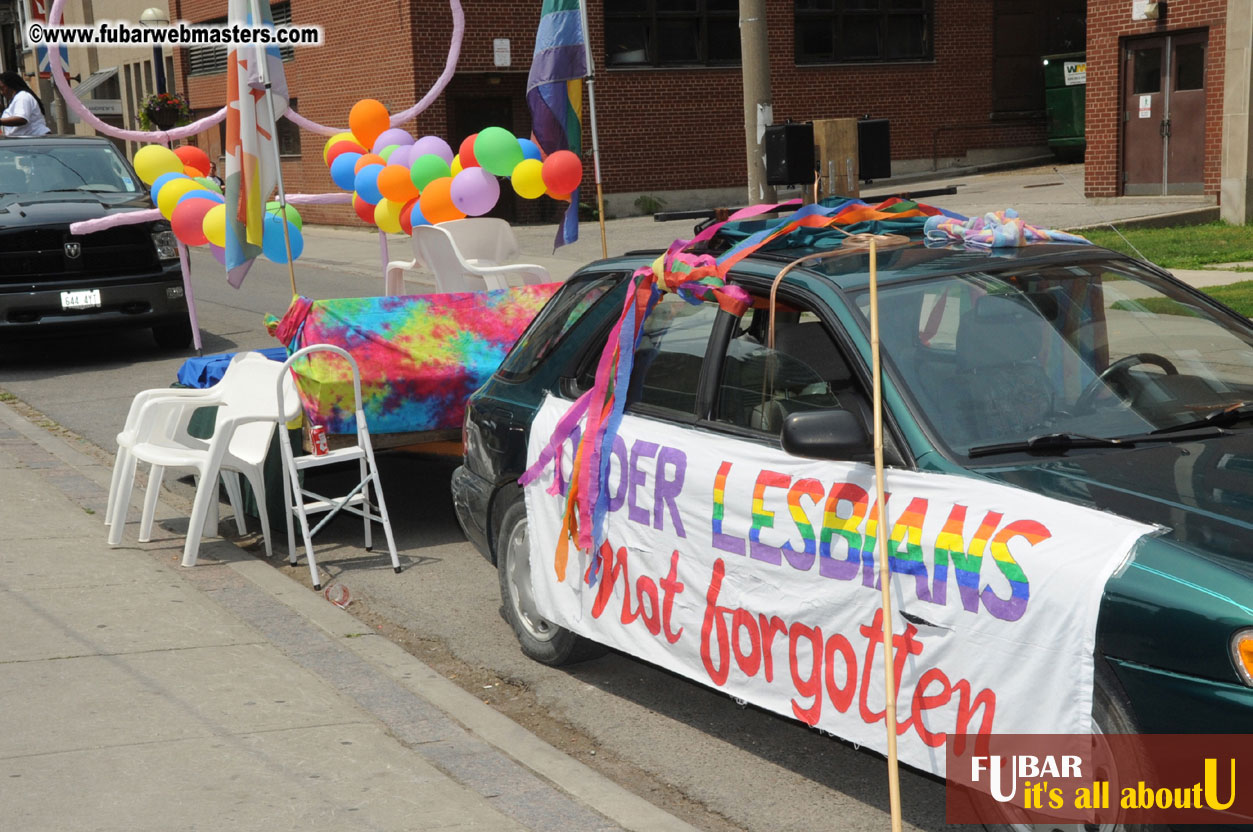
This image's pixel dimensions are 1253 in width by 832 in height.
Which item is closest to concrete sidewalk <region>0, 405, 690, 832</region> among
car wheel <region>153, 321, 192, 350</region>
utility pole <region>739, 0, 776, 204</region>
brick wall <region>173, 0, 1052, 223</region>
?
utility pole <region>739, 0, 776, 204</region>

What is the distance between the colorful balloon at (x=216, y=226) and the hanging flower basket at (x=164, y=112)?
27.6 metres

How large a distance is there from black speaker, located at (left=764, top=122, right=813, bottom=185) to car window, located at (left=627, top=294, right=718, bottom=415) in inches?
232

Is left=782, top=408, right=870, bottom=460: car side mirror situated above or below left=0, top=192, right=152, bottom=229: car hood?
below

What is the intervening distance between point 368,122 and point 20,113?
8.52 m

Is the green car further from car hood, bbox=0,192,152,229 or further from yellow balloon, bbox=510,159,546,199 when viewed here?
car hood, bbox=0,192,152,229

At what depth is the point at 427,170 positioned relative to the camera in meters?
9.77

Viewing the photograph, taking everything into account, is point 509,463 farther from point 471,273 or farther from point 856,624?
point 471,273

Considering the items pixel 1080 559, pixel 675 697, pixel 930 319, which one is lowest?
pixel 675 697

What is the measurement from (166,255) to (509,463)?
9.51 m

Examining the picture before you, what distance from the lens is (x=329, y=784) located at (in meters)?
4.35

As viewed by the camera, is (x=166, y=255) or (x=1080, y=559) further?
(x=166, y=255)

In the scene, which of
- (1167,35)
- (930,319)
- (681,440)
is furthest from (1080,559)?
(1167,35)

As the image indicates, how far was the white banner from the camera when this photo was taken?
349 centimetres

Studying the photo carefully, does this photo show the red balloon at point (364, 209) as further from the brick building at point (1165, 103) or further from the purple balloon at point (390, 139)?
the brick building at point (1165, 103)
